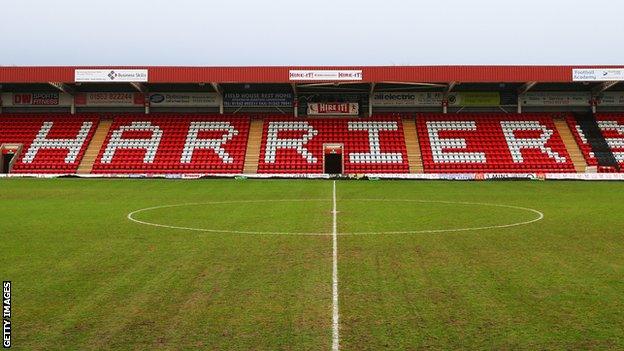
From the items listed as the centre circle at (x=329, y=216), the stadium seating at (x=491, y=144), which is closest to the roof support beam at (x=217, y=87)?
the stadium seating at (x=491, y=144)

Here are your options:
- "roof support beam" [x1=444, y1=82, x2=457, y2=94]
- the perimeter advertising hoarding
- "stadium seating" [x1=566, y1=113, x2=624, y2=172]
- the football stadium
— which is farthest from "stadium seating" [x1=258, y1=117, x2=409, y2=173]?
"stadium seating" [x1=566, y1=113, x2=624, y2=172]

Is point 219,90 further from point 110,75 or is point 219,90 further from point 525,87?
point 525,87

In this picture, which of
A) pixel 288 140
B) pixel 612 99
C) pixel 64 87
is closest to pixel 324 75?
pixel 288 140

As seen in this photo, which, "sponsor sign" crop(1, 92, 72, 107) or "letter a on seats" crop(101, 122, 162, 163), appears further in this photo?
A: "sponsor sign" crop(1, 92, 72, 107)

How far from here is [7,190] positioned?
32.1 m

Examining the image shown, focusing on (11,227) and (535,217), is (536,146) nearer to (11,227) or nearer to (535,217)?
(535,217)

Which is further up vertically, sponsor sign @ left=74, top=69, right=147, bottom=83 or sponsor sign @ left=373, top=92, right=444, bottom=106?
sponsor sign @ left=74, top=69, right=147, bottom=83

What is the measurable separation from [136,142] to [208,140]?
6.26m

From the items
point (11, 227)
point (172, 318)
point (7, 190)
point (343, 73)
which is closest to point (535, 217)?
point (172, 318)

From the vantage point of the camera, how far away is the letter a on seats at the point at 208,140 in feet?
163

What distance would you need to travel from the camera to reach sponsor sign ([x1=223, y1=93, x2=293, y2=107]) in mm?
56619

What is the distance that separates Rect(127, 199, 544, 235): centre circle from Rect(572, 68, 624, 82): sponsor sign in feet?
100

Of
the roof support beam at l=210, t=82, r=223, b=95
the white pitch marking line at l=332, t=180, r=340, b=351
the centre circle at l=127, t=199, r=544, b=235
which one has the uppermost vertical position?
the roof support beam at l=210, t=82, r=223, b=95

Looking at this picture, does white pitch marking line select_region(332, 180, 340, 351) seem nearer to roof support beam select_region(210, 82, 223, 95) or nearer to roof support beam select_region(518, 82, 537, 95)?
roof support beam select_region(210, 82, 223, 95)
